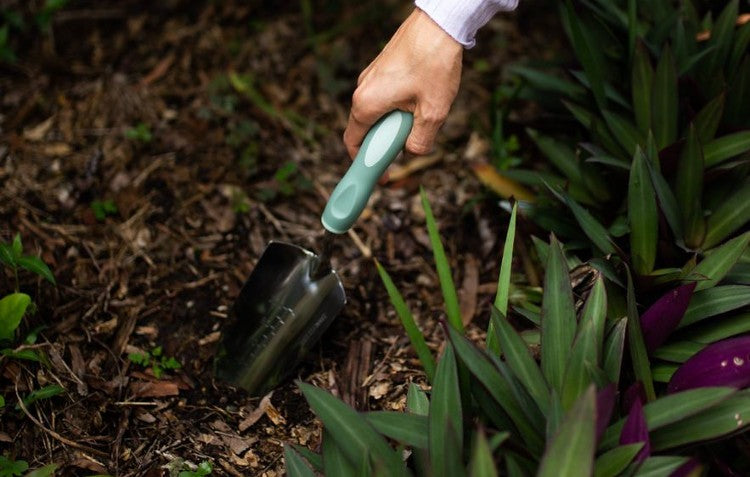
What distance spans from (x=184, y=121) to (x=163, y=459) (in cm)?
125

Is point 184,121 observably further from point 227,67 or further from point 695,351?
point 695,351

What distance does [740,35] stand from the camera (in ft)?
6.79

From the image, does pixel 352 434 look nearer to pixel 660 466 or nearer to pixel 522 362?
pixel 522 362

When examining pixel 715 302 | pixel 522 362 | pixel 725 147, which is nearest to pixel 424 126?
pixel 522 362

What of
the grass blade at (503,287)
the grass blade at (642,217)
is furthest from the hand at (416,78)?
the grass blade at (642,217)

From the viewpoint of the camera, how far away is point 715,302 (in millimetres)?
1577

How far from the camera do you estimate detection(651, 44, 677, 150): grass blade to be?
1958mm

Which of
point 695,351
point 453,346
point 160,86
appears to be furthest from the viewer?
point 160,86

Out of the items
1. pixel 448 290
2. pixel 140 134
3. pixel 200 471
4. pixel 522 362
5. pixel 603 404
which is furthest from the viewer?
pixel 140 134

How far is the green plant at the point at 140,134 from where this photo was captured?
241cm

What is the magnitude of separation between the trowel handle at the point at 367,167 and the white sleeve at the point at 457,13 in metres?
0.20

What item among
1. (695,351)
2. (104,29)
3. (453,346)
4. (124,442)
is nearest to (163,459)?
(124,442)

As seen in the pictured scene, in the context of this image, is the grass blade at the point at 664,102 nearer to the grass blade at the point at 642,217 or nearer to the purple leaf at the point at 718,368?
the grass blade at the point at 642,217

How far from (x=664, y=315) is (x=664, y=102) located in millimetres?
724
